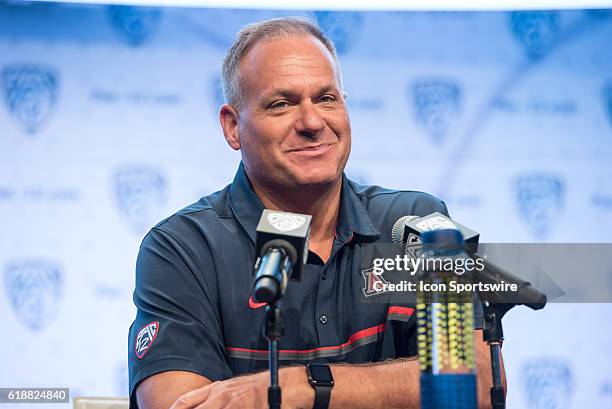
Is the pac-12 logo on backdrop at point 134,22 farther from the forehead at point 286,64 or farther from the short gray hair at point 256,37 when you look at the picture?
the forehead at point 286,64

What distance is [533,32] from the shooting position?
4520 mm

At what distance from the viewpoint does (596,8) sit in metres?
4.56

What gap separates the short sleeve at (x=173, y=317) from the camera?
7.44 ft

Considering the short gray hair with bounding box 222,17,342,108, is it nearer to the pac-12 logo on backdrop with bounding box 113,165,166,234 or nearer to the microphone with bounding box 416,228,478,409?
the microphone with bounding box 416,228,478,409

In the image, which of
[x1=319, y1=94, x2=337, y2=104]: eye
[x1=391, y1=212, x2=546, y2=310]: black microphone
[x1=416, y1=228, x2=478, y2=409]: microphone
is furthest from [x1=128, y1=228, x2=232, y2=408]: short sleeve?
[x1=416, y1=228, x2=478, y2=409]: microphone

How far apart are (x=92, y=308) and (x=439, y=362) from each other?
2.97 metres

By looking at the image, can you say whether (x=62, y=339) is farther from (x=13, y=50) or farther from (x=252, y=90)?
(x=252, y=90)

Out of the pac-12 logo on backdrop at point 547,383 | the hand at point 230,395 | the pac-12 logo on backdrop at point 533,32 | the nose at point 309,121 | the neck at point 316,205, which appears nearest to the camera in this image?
the hand at point 230,395

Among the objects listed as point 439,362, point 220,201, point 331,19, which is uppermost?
point 331,19

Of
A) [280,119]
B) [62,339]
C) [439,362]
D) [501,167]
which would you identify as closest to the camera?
[439,362]

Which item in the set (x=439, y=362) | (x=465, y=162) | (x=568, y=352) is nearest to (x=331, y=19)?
(x=465, y=162)

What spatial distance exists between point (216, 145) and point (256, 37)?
163 cm

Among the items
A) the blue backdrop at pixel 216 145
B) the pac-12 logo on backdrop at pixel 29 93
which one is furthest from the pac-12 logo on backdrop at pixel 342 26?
the pac-12 logo on backdrop at pixel 29 93

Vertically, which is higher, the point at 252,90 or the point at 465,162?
the point at 465,162
